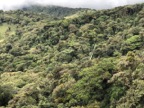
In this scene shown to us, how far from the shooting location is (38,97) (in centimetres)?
5228

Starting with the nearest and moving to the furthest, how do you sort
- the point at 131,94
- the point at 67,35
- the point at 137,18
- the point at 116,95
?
the point at 131,94
the point at 116,95
the point at 137,18
the point at 67,35

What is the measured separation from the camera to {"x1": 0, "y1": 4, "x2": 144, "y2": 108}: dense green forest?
4678 cm

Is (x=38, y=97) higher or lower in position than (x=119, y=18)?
lower

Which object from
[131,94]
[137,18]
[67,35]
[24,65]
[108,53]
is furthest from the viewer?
[67,35]

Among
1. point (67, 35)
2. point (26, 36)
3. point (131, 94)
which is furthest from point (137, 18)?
point (131, 94)

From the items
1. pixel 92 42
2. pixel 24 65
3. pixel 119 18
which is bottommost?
pixel 24 65

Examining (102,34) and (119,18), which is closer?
(102,34)

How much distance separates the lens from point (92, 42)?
311 feet

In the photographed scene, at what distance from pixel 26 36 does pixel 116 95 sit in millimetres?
75000

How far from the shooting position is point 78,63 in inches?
2692

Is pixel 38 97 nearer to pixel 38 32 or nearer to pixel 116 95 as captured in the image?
pixel 116 95

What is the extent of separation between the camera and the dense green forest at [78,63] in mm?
46781

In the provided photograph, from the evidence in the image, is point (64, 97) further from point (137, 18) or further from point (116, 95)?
point (137, 18)

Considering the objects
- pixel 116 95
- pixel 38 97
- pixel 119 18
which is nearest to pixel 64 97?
pixel 38 97
